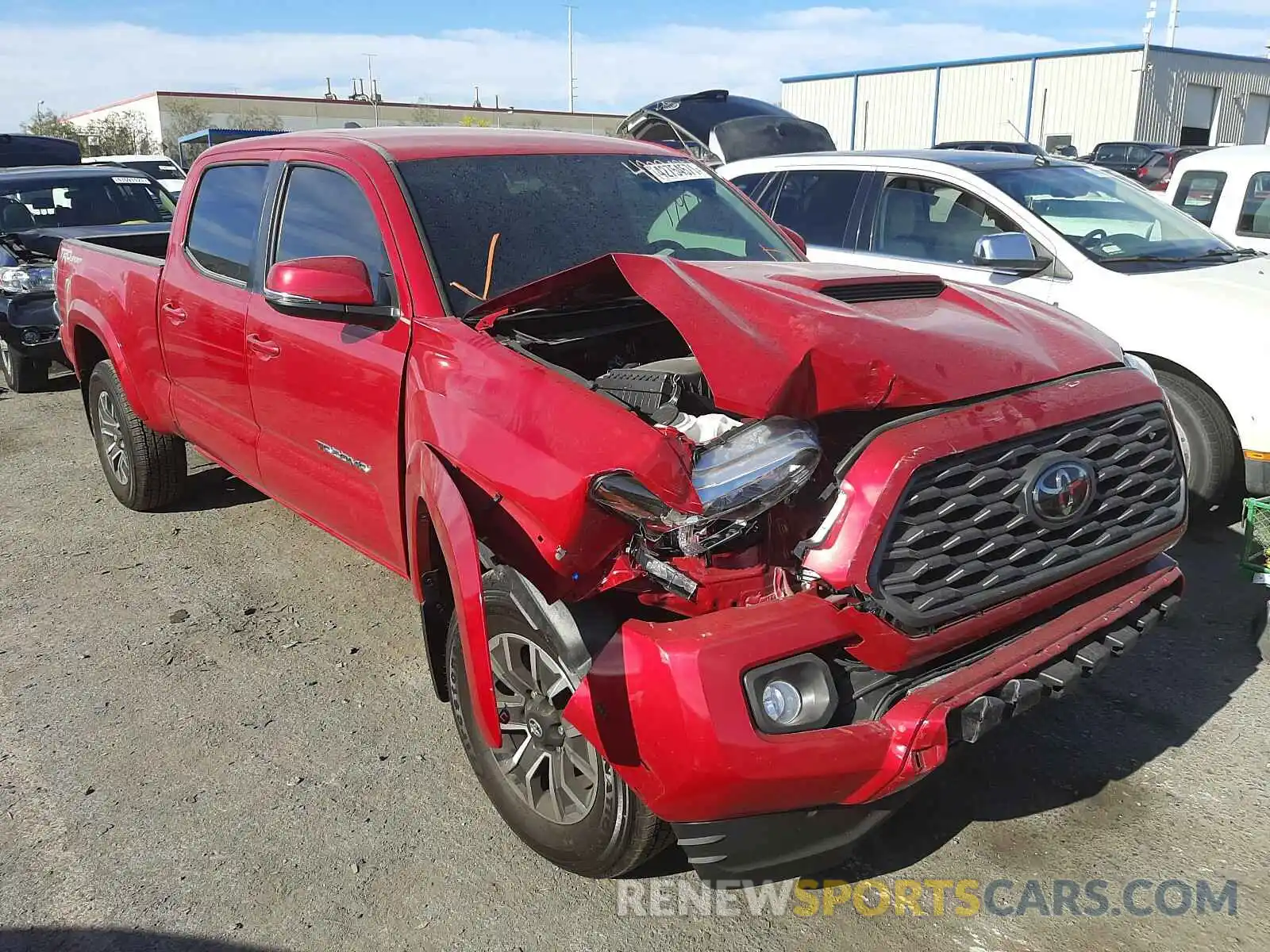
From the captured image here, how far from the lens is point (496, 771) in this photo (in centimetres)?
281

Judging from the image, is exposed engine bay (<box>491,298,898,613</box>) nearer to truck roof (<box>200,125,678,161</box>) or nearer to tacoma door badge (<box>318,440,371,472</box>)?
tacoma door badge (<box>318,440,371,472</box>)

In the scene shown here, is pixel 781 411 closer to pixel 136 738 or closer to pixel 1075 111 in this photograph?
pixel 136 738

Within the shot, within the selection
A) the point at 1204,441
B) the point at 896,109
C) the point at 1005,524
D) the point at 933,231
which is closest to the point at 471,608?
the point at 1005,524

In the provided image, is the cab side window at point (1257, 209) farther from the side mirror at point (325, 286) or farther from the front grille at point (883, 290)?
the side mirror at point (325, 286)

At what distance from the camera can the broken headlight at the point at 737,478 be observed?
2.22 m

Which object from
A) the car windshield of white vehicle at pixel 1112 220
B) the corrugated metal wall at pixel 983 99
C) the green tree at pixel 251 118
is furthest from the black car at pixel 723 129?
the green tree at pixel 251 118

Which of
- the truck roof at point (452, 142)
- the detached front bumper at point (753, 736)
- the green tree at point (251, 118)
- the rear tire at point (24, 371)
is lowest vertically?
the rear tire at point (24, 371)

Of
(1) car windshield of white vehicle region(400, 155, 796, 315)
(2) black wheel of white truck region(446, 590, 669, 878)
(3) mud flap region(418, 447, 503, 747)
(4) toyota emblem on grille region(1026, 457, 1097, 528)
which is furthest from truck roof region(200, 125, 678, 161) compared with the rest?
(4) toyota emblem on grille region(1026, 457, 1097, 528)

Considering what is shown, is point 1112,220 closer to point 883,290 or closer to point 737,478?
point 883,290

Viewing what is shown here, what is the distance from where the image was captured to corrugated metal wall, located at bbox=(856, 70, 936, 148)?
38656mm

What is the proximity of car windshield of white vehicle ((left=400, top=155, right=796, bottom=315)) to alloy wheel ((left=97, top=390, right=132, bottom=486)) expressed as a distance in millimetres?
3007

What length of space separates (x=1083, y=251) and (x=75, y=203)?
28.4 ft

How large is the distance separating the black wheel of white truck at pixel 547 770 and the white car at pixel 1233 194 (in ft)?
21.2

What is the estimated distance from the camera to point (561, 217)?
358 cm
